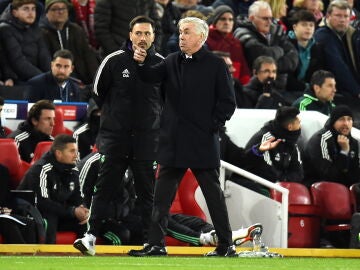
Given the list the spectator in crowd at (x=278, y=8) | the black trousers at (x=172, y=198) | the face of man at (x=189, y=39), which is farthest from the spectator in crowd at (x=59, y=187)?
the spectator in crowd at (x=278, y=8)

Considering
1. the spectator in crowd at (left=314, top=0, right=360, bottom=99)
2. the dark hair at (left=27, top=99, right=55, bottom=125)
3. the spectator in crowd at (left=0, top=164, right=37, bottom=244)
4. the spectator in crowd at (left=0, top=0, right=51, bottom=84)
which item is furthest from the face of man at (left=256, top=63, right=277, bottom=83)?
the spectator in crowd at (left=0, top=164, right=37, bottom=244)

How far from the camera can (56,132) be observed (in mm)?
13695

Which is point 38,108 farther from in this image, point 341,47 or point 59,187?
point 341,47

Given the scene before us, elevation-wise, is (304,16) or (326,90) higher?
(304,16)

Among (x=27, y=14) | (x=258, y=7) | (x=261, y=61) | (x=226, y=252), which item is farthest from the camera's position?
(x=258, y=7)

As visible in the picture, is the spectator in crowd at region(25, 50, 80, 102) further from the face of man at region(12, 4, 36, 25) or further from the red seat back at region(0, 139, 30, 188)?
the red seat back at region(0, 139, 30, 188)

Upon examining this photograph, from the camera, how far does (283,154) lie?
13.8 metres

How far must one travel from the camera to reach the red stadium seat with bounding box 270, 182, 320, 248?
13.5 m

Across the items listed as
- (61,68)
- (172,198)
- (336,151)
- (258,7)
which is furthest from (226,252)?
(258,7)

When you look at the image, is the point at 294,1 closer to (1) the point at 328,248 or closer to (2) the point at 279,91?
(2) the point at 279,91

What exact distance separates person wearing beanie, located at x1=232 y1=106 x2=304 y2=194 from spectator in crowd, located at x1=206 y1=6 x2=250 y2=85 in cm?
273

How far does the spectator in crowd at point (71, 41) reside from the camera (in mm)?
15445

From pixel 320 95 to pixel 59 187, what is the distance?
4564 millimetres

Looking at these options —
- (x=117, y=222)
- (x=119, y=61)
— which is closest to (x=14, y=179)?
(x=117, y=222)
